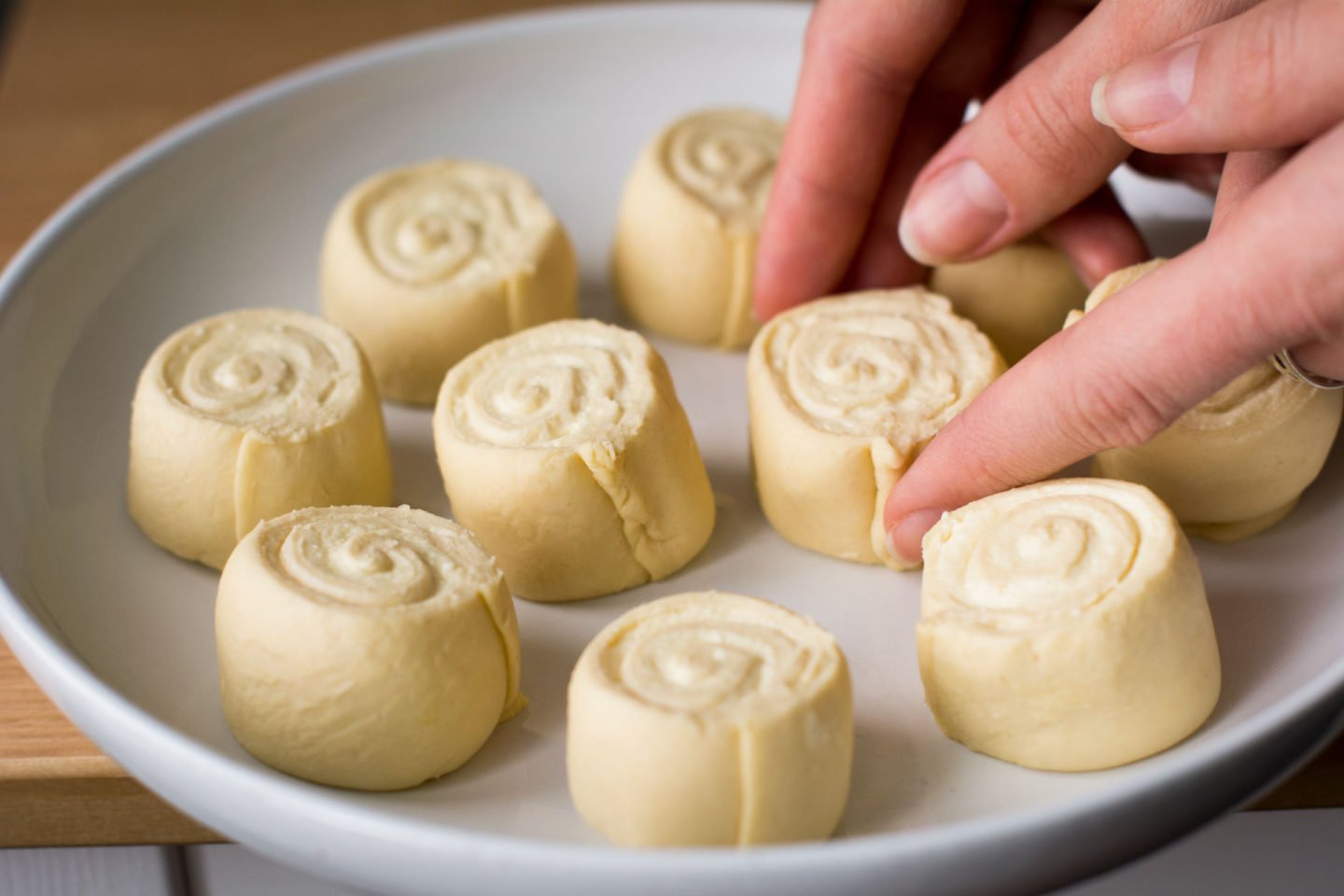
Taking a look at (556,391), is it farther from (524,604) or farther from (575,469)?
(524,604)

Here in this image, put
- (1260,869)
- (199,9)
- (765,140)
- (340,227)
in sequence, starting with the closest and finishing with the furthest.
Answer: (1260,869) < (340,227) < (765,140) < (199,9)

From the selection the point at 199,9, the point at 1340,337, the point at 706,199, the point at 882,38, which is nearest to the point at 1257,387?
the point at 1340,337

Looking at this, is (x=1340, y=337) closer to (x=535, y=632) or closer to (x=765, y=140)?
(x=535, y=632)

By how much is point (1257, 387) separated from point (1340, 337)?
0.21 metres

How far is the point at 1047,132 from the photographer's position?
1546mm

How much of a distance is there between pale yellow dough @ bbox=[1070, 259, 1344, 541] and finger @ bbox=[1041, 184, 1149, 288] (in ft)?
1.00

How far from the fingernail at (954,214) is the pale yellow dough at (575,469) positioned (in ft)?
1.20

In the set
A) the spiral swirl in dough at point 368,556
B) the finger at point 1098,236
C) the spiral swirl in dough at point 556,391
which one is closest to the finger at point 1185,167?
the finger at point 1098,236

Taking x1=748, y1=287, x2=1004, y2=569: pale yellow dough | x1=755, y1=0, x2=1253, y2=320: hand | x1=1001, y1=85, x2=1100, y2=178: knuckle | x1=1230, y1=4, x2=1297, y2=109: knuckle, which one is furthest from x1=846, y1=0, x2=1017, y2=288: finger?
x1=1230, y1=4, x2=1297, y2=109: knuckle

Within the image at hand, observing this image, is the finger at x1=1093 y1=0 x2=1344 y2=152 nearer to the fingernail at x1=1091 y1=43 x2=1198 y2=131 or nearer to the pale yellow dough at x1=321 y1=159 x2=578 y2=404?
the fingernail at x1=1091 y1=43 x2=1198 y2=131

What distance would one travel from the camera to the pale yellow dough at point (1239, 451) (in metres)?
1.43

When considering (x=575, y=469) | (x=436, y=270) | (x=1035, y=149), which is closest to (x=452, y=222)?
(x=436, y=270)

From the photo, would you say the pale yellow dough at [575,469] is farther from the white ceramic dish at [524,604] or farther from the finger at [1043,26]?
the finger at [1043,26]

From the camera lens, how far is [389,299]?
5.77 ft
